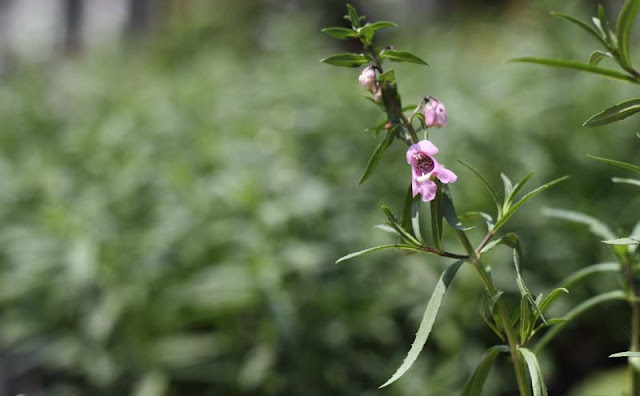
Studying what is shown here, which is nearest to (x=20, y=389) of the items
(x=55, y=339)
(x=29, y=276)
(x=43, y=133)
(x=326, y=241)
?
(x=55, y=339)

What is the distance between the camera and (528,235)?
3.04 m

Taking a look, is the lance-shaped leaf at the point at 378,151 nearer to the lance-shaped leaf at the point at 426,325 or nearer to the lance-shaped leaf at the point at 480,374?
the lance-shaped leaf at the point at 426,325

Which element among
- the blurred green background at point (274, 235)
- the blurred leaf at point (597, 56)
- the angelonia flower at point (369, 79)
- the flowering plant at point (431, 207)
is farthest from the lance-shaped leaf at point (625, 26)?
the blurred green background at point (274, 235)

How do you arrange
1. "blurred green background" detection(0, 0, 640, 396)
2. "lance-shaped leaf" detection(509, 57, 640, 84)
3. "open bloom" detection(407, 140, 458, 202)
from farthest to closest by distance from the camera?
"blurred green background" detection(0, 0, 640, 396) → "open bloom" detection(407, 140, 458, 202) → "lance-shaped leaf" detection(509, 57, 640, 84)

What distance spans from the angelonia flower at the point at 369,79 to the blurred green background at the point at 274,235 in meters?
1.61

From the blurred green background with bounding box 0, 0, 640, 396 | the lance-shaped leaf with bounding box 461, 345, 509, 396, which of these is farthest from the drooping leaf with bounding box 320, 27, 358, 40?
the blurred green background with bounding box 0, 0, 640, 396

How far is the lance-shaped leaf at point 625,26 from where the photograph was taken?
711mm

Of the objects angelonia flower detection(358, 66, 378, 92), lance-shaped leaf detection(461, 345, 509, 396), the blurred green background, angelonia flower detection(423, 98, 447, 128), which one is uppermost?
angelonia flower detection(358, 66, 378, 92)

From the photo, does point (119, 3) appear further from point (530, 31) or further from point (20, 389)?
point (20, 389)

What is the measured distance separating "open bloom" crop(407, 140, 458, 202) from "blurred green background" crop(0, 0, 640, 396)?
159cm

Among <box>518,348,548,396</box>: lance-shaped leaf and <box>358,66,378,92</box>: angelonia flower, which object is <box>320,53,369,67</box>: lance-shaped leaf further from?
<box>518,348,548,396</box>: lance-shaped leaf

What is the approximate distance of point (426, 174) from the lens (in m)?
0.80

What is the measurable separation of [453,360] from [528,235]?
2.61 feet

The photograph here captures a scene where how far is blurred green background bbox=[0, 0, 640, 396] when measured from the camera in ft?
8.13
